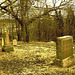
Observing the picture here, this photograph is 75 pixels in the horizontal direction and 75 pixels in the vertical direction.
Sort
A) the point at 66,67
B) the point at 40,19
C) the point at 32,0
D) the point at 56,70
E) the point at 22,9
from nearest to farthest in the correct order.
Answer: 1. the point at 56,70
2. the point at 66,67
3. the point at 32,0
4. the point at 22,9
5. the point at 40,19

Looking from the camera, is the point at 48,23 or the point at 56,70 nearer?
the point at 56,70

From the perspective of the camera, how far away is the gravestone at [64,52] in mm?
5297

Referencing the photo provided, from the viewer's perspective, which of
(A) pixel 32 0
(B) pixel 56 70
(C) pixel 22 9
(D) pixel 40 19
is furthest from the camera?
(D) pixel 40 19

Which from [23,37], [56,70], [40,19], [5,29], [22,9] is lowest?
[56,70]

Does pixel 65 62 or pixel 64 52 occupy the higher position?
pixel 64 52

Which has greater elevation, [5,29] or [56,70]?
[5,29]

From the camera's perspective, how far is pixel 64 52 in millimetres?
5480

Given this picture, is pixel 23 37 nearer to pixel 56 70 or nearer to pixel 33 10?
pixel 33 10

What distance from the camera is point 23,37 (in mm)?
14328

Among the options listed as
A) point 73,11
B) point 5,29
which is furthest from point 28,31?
point 73,11

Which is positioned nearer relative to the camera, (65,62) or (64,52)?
(65,62)

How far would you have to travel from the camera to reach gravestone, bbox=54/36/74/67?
5297 millimetres

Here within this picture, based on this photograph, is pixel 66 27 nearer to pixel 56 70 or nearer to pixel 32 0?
pixel 32 0

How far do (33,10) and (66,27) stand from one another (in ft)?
15.1
